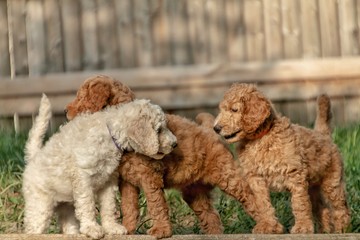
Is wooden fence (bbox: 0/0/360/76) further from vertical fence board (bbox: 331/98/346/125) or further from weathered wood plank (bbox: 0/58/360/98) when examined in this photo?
vertical fence board (bbox: 331/98/346/125)

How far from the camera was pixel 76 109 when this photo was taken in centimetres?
832

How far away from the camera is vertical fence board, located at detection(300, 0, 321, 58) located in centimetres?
1309

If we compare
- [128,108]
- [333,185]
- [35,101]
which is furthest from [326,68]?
[128,108]

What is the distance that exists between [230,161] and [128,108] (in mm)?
874

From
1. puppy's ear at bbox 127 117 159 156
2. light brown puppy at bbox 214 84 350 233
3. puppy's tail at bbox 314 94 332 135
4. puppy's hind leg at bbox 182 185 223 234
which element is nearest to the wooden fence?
puppy's tail at bbox 314 94 332 135

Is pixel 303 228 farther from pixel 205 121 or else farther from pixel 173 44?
pixel 173 44

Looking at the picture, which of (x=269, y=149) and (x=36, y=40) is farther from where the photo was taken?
(x=36, y=40)

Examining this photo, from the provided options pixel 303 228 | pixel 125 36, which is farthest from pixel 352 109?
pixel 303 228

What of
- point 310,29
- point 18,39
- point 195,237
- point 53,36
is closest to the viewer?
point 195,237

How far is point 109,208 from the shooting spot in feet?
26.4

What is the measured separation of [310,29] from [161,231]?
5864 mm

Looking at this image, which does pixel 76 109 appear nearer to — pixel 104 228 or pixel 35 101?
pixel 104 228

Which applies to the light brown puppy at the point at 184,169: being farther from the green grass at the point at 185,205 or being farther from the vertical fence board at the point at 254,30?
the vertical fence board at the point at 254,30

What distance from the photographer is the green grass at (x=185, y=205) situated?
360 inches
